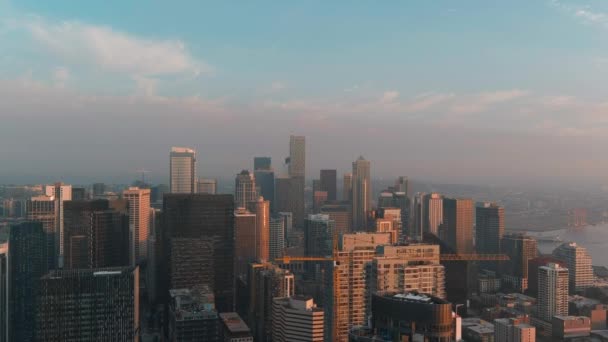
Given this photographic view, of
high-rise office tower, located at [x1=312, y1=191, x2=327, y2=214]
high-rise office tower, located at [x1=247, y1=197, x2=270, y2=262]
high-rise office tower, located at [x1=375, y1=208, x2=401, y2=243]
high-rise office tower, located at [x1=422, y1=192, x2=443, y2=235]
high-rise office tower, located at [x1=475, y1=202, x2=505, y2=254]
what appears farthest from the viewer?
high-rise office tower, located at [x1=312, y1=191, x2=327, y2=214]

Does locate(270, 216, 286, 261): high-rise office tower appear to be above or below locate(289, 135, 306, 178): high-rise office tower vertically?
below


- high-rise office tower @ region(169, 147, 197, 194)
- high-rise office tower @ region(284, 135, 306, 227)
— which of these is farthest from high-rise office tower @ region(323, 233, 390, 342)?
high-rise office tower @ region(284, 135, 306, 227)

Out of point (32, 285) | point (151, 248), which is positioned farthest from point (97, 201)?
point (32, 285)

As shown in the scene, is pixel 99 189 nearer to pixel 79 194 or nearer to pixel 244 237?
pixel 79 194

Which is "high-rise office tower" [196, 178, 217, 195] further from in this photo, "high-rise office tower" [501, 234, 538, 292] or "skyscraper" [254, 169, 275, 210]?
Answer: "high-rise office tower" [501, 234, 538, 292]

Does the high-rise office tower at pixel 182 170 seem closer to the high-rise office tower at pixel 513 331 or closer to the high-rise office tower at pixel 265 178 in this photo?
the high-rise office tower at pixel 265 178

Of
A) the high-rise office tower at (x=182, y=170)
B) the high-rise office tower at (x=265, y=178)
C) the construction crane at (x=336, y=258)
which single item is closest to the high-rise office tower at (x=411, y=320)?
the construction crane at (x=336, y=258)
